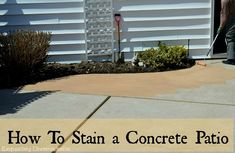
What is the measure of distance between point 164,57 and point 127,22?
1.17 metres

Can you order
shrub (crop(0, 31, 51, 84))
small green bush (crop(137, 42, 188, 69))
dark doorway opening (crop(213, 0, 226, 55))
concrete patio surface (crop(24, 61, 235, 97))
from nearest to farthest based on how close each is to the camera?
concrete patio surface (crop(24, 61, 235, 97)) → shrub (crop(0, 31, 51, 84)) → small green bush (crop(137, 42, 188, 69)) → dark doorway opening (crop(213, 0, 226, 55))

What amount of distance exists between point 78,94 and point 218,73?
2.61 metres

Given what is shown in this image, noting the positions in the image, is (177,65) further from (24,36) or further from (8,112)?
(8,112)

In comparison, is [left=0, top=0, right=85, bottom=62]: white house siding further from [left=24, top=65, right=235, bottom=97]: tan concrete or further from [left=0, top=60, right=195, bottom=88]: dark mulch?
[left=24, top=65, right=235, bottom=97]: tan concrete

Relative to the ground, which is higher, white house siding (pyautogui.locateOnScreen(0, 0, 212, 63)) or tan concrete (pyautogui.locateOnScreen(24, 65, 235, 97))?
white house siding (pyautogui.locateOnScreen(0, 0, 212, 63))

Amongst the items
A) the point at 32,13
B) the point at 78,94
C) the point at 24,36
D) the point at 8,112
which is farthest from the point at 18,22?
the point at 8,112

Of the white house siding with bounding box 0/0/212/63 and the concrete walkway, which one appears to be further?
the white house siding with bounding box 0/0/212/63

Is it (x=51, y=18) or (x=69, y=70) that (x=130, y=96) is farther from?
(x=51, y=18)

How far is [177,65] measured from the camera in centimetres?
834

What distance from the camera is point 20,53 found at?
752 centimetres

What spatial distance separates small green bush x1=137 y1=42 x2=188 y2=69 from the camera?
821cm

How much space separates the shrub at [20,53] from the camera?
7508mm

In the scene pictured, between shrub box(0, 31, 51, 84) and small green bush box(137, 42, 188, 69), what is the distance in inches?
74.7

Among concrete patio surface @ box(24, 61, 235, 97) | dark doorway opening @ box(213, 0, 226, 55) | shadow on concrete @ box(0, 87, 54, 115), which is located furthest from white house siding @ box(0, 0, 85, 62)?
dark doorway opening @ box(213, 0, 226, 55)
